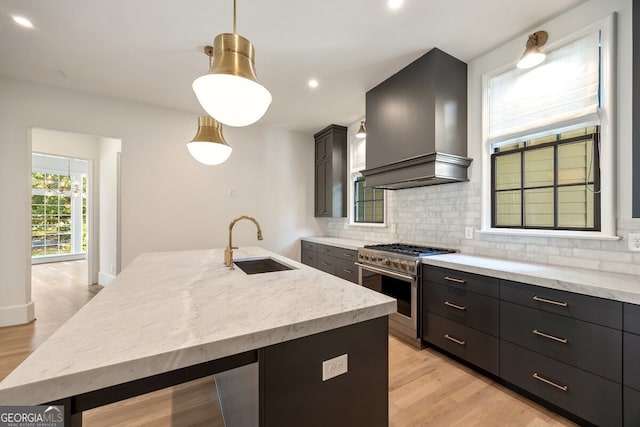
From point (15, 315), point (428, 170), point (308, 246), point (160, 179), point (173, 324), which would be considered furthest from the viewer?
point (308, 246)

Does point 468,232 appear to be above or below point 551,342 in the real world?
above

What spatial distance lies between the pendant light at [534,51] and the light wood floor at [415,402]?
2.51m

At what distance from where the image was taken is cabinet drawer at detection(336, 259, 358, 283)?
11.5 feet

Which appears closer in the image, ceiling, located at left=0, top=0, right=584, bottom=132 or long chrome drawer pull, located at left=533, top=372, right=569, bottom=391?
long chrome drawer pull, located at left=533, top=372, right=569, bottom=391

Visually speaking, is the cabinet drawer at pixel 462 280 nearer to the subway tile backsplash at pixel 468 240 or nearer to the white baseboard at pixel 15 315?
the subway tile backsplash at pixel 468 240

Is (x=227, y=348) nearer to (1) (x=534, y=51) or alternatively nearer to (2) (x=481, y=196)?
Answer: (2) (x=481, y=196)

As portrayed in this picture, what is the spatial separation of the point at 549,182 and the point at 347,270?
7.69ft

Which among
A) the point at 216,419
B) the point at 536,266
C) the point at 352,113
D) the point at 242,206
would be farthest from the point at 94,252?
the point at 536,266

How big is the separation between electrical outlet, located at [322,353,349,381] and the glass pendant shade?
1.16 meters

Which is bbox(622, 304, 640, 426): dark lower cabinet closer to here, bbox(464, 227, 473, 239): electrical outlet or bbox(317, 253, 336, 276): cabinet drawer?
bbox(464, 227, 473, 239): electrical outlet

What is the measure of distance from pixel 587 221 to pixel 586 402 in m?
1.23

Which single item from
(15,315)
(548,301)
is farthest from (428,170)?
(15,315)

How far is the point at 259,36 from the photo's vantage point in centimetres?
232

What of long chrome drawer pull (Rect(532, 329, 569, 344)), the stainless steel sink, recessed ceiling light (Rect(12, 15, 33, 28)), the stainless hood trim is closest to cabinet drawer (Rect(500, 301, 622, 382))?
long chrome drawer pull (Rect(532, 329, 569, 344))
